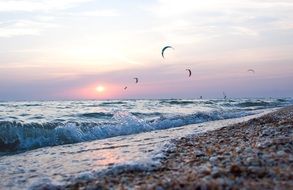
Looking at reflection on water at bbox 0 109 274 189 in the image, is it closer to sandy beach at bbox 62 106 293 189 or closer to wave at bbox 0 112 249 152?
sandy beach at bbox 62 106 293 189

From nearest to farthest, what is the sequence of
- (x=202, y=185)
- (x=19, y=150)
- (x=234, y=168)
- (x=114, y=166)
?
(x=202, y=185) < (x=234, y=168) < (x=114, y=166) < (x=19, y=150)

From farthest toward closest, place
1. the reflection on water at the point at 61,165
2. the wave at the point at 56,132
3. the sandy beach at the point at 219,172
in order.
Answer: the wave at the point at 56,132 < the reflection on water at the point at 61,165 < the sandy beach at the point at 219,172

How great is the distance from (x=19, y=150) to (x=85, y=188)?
6965 millimetres

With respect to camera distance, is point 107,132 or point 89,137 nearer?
point 89,137

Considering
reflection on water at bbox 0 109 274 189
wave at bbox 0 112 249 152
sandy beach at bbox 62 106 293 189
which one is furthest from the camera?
wave at bbox 0 112 249 152

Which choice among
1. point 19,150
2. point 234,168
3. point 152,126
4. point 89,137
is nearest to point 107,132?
point 89,137

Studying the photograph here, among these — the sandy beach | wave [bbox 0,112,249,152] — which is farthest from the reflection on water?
wave [bbox 0,112,249,152]

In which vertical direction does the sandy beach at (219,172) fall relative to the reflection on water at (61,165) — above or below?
above

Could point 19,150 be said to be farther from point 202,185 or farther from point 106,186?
point 202,185

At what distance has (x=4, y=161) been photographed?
9.44 meters

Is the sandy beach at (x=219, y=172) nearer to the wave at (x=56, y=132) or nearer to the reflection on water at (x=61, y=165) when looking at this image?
the reflection on water at (x=61, y=165)

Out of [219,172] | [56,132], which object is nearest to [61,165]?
[219,172]

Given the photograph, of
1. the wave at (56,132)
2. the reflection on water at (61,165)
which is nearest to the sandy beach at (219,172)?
the reflection on water at (61,165)

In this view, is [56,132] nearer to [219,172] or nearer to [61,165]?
[61,165]
